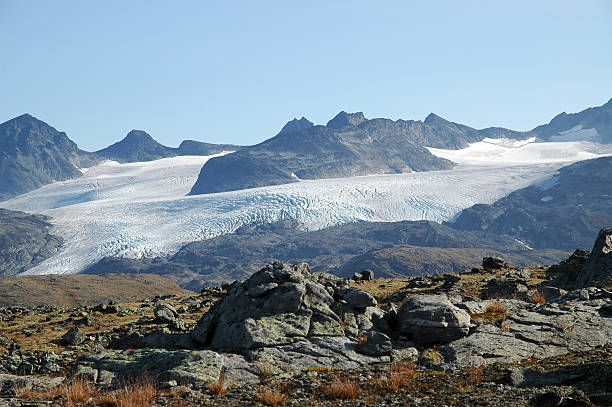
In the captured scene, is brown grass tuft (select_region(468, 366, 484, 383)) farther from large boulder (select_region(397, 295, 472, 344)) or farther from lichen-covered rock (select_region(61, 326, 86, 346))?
lichen-covered rock (select_region(61, 326, 86, 346))

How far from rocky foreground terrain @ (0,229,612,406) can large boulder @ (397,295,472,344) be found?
0.14 ft

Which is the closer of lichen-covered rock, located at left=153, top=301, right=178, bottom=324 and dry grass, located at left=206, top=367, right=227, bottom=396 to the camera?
dry grass, located at left=206, top=367, right=227, bottom=396

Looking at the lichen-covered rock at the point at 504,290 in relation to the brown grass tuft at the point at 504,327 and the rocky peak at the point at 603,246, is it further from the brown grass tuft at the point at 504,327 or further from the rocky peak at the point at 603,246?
the brown grass tuft at the point at 504,327

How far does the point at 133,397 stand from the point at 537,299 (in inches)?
733

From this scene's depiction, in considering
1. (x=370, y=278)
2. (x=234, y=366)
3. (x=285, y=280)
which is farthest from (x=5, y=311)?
(x=234, y=366)

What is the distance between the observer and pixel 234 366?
16.7 m

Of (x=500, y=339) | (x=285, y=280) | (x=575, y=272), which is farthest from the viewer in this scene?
(x=575, y=272)

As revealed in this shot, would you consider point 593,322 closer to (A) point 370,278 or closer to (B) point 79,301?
(A) point 370,278

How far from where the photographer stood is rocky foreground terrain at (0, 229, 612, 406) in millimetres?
13930

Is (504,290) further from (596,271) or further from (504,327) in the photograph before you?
(504,327)

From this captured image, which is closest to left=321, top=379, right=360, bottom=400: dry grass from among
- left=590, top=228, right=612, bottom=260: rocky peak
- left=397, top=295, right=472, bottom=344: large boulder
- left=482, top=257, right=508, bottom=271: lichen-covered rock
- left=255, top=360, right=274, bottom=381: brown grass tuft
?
left=255, top=360, right=274, bottom=381: brown grass tuft

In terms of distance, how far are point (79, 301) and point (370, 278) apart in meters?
98.6

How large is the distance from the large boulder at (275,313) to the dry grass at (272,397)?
160 inches

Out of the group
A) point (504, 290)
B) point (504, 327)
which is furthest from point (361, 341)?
point (504, 290)
